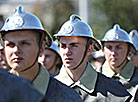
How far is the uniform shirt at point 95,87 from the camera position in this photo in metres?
5.70

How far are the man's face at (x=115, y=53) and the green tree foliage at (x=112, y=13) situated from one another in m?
19.2

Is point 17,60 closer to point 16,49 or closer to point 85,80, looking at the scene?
point 16,49

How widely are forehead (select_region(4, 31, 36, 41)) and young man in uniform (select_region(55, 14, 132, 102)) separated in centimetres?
132

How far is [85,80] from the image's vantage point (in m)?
5.83

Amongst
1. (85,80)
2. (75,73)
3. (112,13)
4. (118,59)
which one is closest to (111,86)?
(85,80)

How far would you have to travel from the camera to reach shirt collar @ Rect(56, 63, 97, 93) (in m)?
5.77

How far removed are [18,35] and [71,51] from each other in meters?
1.49

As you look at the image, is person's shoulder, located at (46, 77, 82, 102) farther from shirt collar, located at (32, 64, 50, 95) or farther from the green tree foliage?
the green tree foliage

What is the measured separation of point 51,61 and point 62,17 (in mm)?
26389

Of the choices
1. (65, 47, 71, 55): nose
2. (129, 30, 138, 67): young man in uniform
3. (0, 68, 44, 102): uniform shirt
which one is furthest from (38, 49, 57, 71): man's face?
(0, 68, 44, 102): uniform shirt

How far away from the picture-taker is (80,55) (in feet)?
19.3

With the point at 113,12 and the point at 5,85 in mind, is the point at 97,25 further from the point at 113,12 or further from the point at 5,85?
the point at 5,85

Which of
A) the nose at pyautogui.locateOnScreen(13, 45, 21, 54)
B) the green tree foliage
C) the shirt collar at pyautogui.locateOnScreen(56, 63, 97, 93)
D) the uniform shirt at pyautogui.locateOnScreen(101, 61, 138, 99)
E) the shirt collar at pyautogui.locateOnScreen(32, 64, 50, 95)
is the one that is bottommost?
the uniform shirt at pyautogui.locateOnScreen(101, 61, 138, 99)

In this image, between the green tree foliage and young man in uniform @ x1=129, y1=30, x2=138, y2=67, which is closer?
young man in uniform @ x1=129, y1=30, x2=138, y2=67
